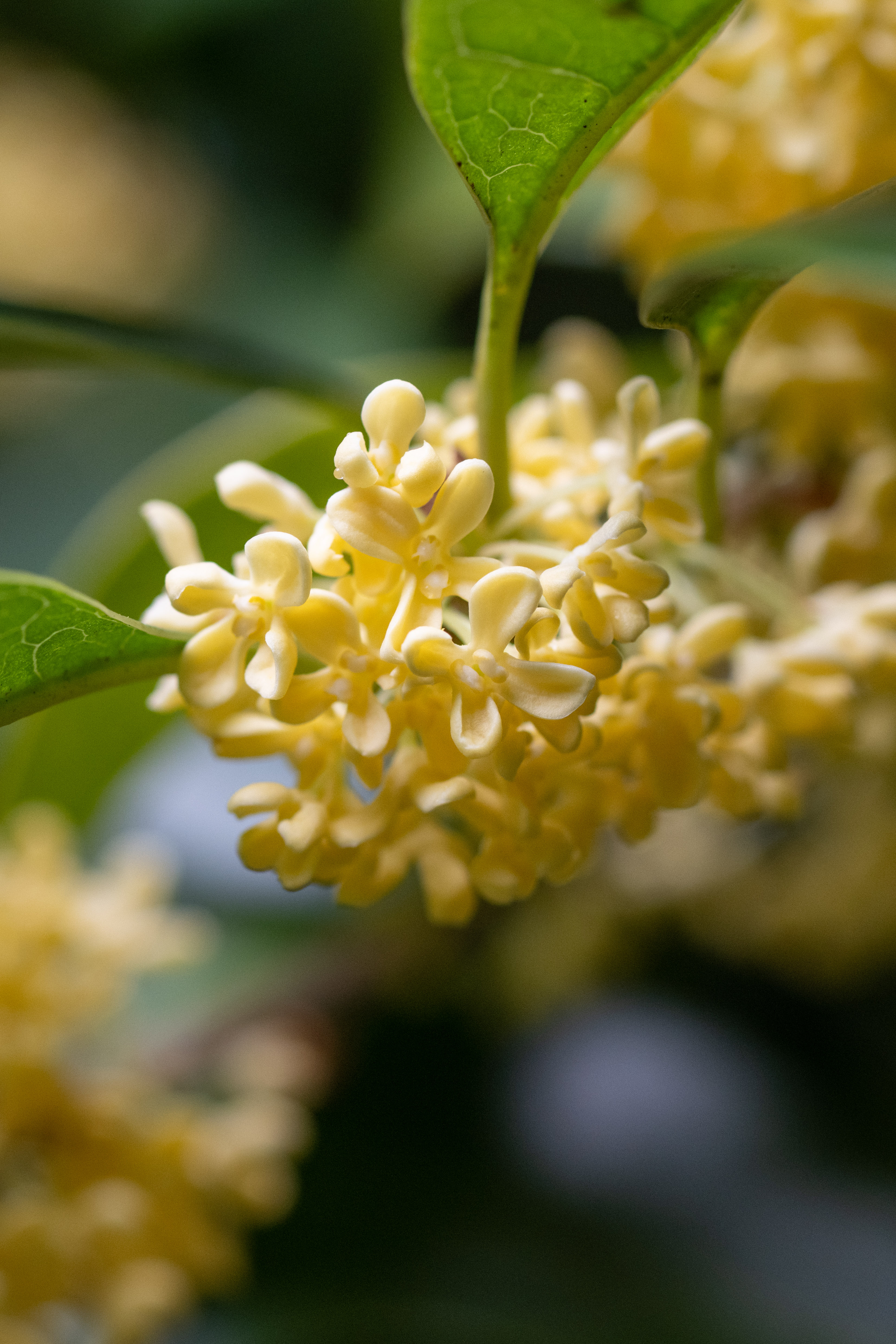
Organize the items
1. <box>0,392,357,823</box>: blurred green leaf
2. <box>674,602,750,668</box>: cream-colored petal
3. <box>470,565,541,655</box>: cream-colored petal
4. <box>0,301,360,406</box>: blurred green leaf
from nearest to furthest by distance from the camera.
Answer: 1. <box>470,565,541,655</box>: cream-colored petal
2. <box>674,602,750,668</box>: cream-colored petal
3. <box>0,301,360,406</box>: blurred green leaf
4. <box>0,392,357,823</box>: blurred green leaf

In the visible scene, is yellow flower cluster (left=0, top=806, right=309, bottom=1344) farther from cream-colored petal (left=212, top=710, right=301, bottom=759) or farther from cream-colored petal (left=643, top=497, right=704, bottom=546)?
cream-colored petal (left=643, top=497, right=704, bottom=546)

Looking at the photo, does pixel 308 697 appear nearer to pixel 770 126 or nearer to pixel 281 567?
pixel 281 567

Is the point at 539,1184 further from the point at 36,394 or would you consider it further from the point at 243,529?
the point at 36,394

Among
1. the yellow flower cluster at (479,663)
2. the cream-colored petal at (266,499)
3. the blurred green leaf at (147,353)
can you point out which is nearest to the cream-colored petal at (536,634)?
the yellow flower cluster at (479,663)

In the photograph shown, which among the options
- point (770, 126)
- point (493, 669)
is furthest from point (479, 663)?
point (770, 126)

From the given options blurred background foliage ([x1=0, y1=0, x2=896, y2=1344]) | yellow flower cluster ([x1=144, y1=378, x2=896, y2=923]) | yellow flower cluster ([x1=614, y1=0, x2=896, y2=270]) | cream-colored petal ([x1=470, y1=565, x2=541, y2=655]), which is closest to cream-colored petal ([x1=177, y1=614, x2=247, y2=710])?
yellow flower cluster ([x1=144, y1=378, x2=896, y2=923])

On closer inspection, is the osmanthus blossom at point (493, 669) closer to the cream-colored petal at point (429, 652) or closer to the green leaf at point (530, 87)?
the cream-colored petal at point (429, 652)

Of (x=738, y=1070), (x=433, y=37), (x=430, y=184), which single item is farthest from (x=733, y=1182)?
A: (x=430, y=184)
